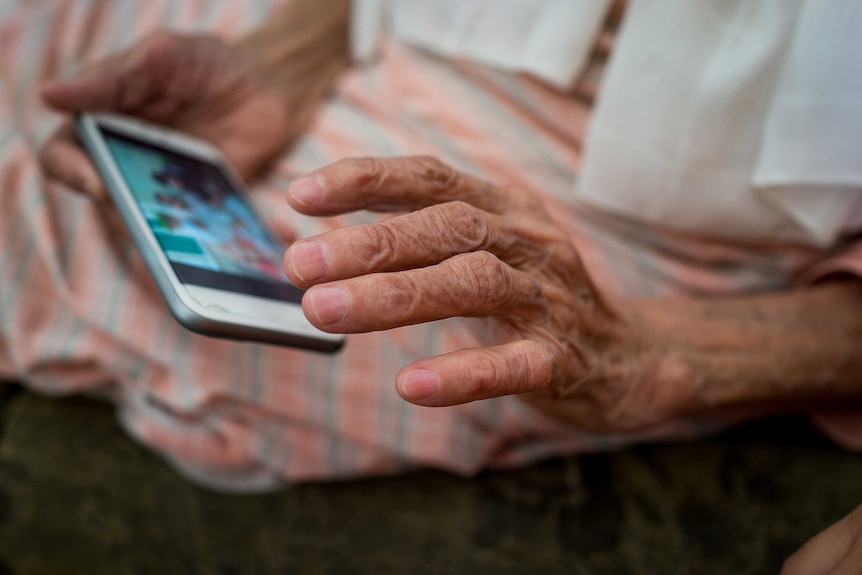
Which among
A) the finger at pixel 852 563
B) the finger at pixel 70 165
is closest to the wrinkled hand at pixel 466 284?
the finger at pixel 852 563

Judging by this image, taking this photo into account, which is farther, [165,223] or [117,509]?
[117,509]

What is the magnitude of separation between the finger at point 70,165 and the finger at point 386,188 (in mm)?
342

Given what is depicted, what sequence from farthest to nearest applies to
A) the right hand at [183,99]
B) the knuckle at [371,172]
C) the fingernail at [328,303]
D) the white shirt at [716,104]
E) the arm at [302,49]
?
the arm at [302,49] < the right hand at [183,99] < the white shirt at [716,104] < the knuckle at [371,172] < the fingernail at [328,303]

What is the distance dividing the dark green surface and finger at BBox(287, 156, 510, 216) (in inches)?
13.6

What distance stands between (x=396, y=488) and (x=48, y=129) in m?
0.61

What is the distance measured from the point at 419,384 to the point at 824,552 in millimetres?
318

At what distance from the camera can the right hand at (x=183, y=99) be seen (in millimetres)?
742

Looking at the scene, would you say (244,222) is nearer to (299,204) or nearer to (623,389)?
(299,204)

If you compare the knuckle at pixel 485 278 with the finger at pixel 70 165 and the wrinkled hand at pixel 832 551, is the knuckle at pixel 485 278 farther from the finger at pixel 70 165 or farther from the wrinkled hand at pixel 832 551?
the finger at pixel 70 165

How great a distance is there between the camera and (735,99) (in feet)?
2.22

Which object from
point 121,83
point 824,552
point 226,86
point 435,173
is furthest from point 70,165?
point 824,552

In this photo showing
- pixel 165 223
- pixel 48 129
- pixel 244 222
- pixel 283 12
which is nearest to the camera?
pixel 165 223

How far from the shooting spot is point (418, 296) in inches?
16.6

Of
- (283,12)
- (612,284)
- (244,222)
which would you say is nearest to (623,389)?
(612,284)
